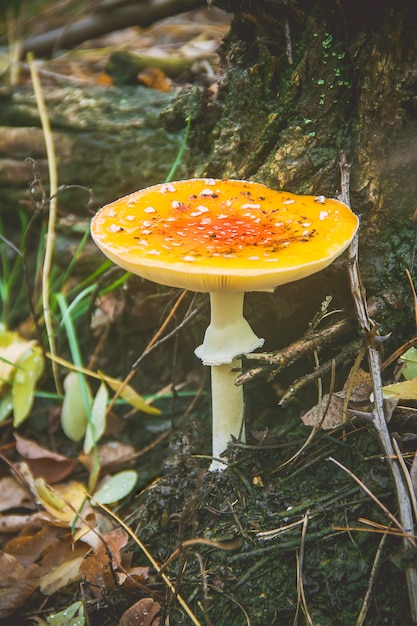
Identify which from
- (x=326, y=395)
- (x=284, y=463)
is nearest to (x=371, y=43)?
(x=326, y=395)

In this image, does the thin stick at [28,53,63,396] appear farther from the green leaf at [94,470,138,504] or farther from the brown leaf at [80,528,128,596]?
the brown leaf at [80,528,128,596]

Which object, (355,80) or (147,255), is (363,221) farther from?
(147,255)

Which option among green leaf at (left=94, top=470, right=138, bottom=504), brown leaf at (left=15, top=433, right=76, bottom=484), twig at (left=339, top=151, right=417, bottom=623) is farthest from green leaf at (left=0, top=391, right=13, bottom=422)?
twig at (left=339, top=151, right=417, bottom=623)

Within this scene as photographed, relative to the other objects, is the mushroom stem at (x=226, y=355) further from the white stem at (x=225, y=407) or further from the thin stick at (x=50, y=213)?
the thin stick at (x=50, y=213)

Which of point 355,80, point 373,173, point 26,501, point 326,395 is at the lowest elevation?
point 26,501

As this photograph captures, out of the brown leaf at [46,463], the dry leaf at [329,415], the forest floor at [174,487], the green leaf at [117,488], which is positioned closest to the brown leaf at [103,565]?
the forest floor at [174,487]

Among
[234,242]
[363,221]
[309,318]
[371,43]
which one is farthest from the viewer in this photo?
[309,318]
